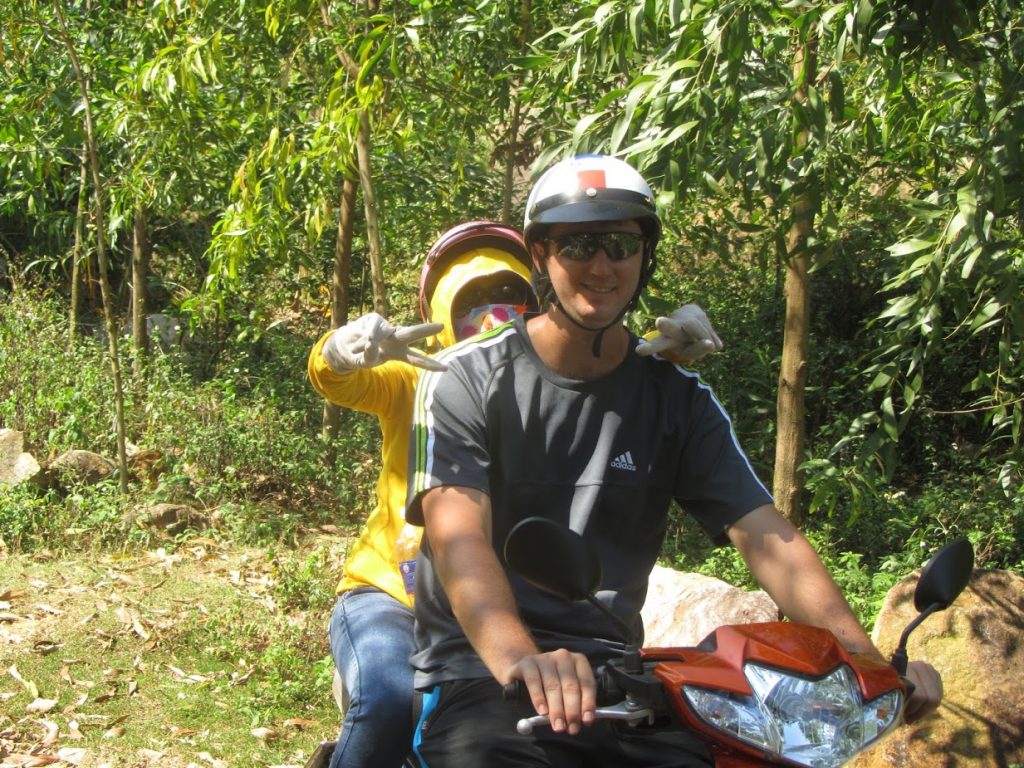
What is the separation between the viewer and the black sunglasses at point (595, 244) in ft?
9.10

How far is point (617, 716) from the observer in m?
2.02

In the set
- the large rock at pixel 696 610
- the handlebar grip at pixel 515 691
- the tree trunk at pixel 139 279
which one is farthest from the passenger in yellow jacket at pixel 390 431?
the tree trunk at pixel 139 279

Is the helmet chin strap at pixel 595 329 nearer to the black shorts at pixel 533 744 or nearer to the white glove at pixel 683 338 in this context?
the white glove at pixel 683 338

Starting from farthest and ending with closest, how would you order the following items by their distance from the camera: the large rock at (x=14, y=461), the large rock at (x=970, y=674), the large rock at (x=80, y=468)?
the large rock at (x=80, y=468) → the large rock at (x=14, y=461) → the large rock at (x=970, y=674)

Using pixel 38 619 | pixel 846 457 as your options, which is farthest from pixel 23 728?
pixel 846 457

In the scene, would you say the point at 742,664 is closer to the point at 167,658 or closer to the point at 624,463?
the point at 624,463

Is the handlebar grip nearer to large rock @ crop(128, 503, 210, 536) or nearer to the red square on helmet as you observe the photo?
the red square on helmet

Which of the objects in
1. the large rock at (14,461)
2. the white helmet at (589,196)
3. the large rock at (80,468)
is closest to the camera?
the white helmet at (589,196)

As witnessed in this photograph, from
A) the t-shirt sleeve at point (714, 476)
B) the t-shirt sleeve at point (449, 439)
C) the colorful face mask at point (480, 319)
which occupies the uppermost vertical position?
the colorful face mask at point (480, 319)

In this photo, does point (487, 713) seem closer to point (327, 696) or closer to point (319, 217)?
point (327, 696)

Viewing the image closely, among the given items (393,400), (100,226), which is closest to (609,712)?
(393,400)

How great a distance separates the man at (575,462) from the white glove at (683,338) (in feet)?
0.16

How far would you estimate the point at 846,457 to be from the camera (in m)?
7.83

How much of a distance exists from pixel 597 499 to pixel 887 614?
2.97 m
